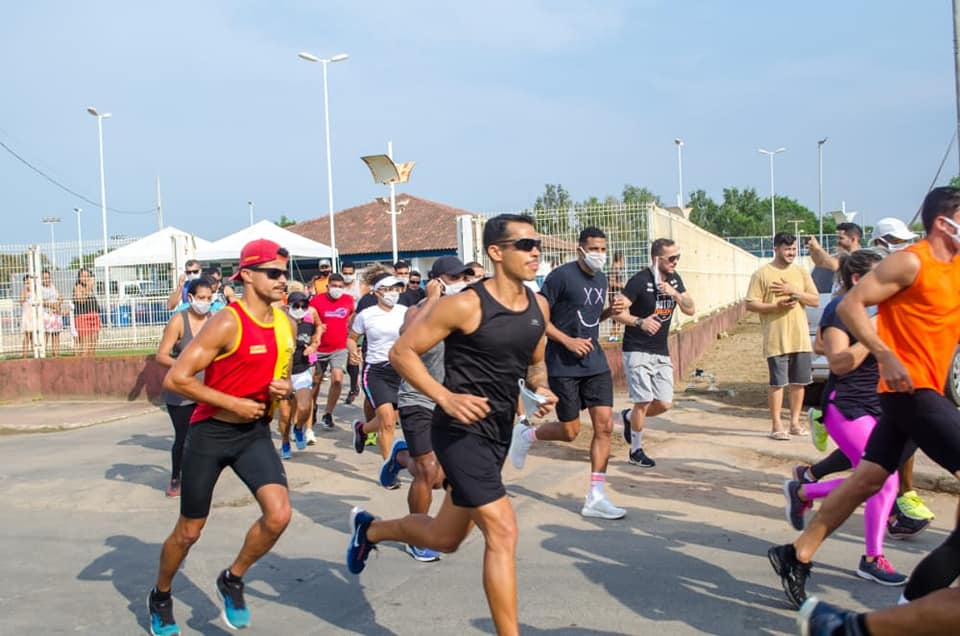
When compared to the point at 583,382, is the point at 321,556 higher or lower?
lower

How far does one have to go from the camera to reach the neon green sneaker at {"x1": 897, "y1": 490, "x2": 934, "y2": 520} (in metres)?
5.96

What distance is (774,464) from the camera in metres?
8.50

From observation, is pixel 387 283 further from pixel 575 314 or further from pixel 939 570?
pixel 939 570

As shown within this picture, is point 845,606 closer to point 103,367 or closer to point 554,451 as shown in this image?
point 554,451

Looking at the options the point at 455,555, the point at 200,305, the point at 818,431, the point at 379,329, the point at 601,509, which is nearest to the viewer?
the point at 455,555

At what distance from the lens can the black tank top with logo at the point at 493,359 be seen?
169 inches

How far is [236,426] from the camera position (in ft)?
15.9

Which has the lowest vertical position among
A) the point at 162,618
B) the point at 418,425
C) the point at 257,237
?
the point at 162,618

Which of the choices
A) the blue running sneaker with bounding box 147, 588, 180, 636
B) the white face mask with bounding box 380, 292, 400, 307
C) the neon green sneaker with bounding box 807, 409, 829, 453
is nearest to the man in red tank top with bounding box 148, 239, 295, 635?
the blue running sneaker with bounding box 147, 588, 180, 636

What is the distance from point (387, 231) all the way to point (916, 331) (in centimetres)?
4436

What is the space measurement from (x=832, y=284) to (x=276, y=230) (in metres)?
19.5

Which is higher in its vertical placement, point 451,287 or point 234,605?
point 451,287

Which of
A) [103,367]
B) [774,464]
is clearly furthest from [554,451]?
[103,367]

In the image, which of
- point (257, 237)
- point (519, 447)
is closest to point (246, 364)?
point (519, 447)
